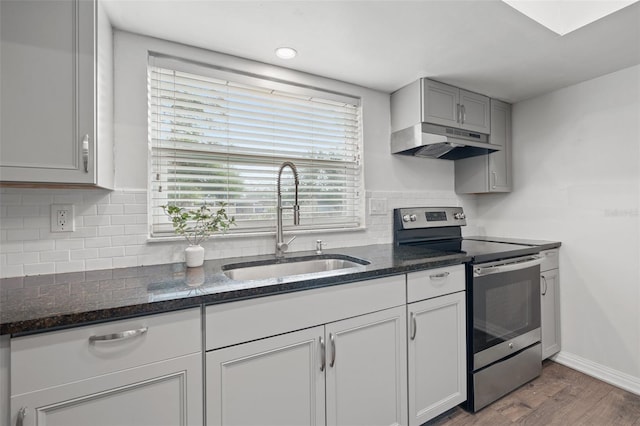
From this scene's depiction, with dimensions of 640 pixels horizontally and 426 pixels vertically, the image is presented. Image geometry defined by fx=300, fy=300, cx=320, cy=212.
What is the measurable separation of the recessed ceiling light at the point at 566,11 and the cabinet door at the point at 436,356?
1.51 meters

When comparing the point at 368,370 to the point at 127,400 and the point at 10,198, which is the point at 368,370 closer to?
the point at 127,400

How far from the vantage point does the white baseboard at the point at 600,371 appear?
1.99m

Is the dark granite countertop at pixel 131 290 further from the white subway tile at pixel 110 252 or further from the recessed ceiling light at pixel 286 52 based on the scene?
the recessed ceiling light at pixel 286 52

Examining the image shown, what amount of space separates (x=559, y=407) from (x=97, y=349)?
2475 mm

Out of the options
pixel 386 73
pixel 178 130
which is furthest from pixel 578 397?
pixel 178 130

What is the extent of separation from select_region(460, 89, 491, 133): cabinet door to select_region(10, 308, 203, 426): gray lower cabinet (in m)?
2.31

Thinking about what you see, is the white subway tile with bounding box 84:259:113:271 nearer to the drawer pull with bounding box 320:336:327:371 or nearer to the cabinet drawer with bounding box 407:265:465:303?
the drawer pull with bounding box 320:336:327:371

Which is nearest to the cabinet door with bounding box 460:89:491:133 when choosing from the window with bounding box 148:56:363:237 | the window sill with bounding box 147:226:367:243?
the window with bounding box 148:56:363:237

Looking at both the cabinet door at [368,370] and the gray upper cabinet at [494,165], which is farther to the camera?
the gray upper cabinet at [494,165]

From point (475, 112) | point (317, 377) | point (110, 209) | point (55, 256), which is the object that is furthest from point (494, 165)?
point (55, 256)

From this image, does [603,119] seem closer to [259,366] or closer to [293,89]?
[293,89]

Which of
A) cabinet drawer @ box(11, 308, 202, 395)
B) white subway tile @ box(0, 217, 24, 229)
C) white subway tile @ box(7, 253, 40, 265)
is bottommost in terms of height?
cabinet drawer @ box(11, 308, 202, 395)

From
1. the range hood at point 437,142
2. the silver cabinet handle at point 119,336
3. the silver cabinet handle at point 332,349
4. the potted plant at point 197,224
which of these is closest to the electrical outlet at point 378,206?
the range hood at point 437,142

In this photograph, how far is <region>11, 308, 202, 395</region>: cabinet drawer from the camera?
2.76ft
